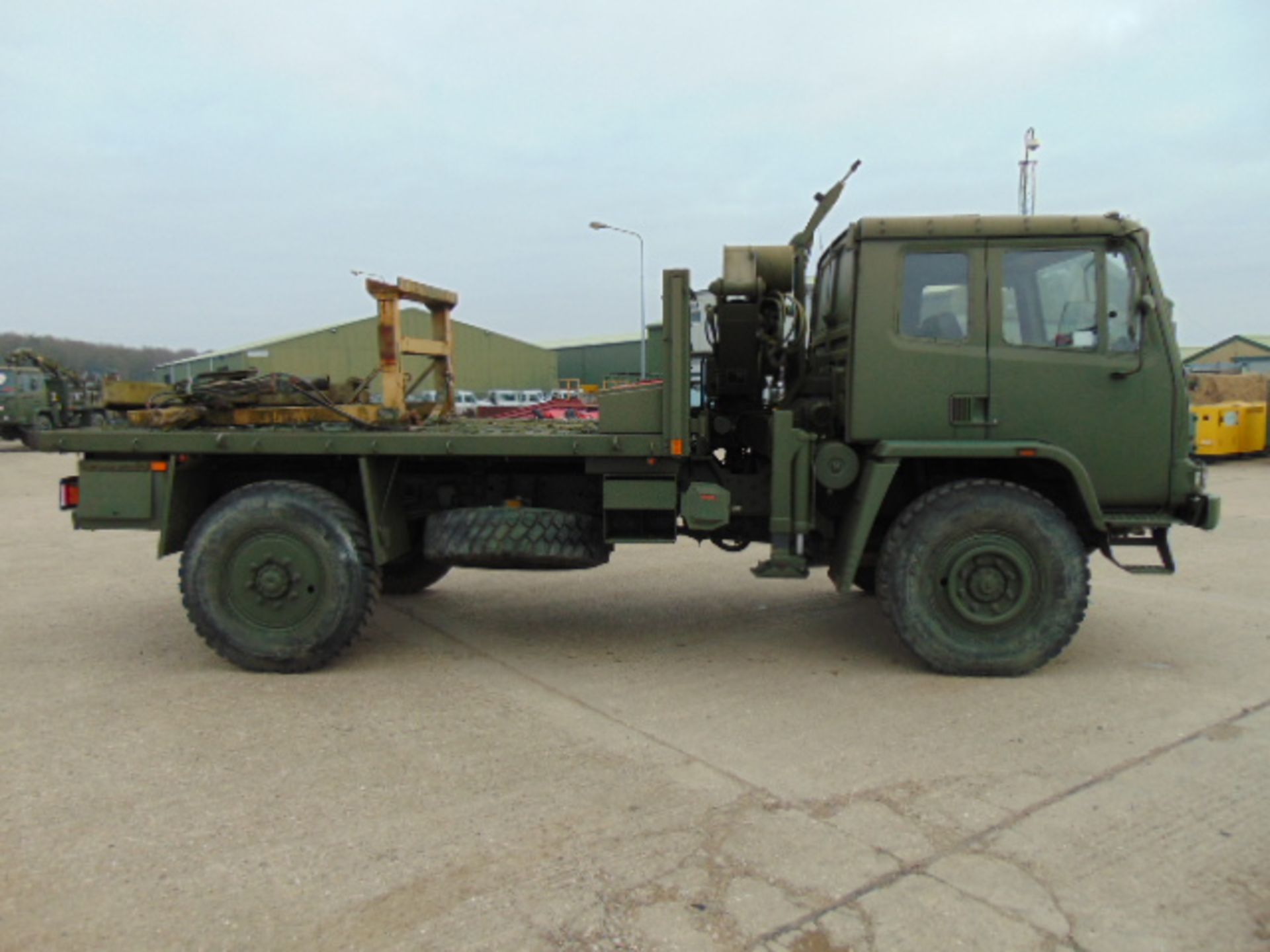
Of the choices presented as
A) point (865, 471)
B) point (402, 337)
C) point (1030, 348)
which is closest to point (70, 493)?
point (402, 337)

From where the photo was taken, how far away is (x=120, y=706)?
4.59 m

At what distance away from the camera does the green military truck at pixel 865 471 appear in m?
4.96

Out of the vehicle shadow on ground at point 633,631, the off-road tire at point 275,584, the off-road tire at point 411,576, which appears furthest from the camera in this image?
the off-road tire at point 411,576

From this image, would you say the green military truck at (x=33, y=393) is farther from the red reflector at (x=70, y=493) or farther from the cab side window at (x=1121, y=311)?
the cab side window at (x=1121, y=311)

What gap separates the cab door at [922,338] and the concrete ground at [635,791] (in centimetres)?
147

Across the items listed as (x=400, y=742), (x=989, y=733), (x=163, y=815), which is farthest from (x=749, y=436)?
(x=163, y=815)

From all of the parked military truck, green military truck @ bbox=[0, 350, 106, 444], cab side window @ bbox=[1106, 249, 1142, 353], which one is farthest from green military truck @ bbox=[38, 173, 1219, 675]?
green military truck @ bbox=[0, 350, 106, 444]

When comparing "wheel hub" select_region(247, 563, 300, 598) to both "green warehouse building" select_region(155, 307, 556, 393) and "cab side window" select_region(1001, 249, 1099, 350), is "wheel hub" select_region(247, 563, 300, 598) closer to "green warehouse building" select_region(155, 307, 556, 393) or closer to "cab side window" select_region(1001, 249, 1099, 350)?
"cab side window" select_region(1001, 249, 1099, 350)

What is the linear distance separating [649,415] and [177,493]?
285 cm

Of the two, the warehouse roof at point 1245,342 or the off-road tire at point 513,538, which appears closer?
the off-road tire at point 513,538

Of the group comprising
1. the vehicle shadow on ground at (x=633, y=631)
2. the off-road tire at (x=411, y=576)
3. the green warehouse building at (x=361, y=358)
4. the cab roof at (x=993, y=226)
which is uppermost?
the green warehouse building at (x=361, y=358)

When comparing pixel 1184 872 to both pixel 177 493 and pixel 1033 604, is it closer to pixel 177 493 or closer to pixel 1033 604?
pixel 1033 604

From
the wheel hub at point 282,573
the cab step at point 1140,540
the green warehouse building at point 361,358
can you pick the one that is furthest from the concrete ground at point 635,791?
the green warehouse building at point 361,358

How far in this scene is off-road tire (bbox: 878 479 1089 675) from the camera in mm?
4957
